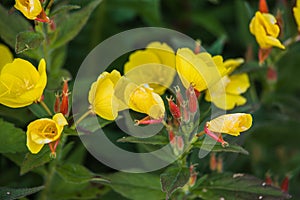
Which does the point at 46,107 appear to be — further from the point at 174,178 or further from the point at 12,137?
the point at 174,178

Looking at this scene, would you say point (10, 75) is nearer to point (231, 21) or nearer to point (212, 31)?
point (212, 31)

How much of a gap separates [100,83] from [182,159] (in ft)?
0.88

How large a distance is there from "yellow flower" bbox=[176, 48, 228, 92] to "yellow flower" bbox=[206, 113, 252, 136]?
0.12 m

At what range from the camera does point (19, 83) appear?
117 centimetres

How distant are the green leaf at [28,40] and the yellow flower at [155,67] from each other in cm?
23

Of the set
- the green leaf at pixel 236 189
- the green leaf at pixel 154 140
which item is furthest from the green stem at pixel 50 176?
the green leaf at pixel 236 189

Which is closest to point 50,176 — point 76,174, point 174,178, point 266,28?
point 76,174

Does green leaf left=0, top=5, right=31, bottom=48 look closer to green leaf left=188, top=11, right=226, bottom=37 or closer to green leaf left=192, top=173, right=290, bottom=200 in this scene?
green leaf left=192, top=173, right=290, bottom=200

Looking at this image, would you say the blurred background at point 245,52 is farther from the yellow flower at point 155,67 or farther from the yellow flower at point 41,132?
the yellow flower at point 41,132

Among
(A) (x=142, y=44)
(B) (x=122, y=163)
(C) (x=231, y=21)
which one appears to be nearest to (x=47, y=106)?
(B) (x=122, y=163)

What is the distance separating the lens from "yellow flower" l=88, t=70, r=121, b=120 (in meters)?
1.13

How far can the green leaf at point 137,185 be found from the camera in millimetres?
1288

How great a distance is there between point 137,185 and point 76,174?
160 mm

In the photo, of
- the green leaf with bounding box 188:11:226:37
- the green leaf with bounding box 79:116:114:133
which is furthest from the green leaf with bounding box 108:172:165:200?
the green leaf with bounding box 188:11:226:37
